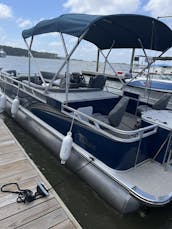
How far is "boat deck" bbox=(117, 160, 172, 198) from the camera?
8.78ft

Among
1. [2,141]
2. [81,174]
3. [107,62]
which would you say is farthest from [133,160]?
[107,62]

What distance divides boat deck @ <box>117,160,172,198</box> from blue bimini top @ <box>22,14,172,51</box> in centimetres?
207

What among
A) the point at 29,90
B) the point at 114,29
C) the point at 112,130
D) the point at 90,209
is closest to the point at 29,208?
the point at 90,209

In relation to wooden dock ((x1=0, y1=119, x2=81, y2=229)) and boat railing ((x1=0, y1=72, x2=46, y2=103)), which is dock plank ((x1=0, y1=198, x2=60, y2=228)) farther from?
boat railing ((x1=0, y1=72, x2=46, y2=103))

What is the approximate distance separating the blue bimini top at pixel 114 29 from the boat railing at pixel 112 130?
4.01 ft

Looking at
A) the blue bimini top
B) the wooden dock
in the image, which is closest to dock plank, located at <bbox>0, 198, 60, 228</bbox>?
the wooden dock

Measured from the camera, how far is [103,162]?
3.06 meters

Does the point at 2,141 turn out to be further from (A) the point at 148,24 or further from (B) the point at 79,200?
(A) the point at 148,24

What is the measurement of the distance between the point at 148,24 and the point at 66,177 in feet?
A: 9.83

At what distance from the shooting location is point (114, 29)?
14.0ft

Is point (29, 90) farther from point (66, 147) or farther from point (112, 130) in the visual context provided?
point (112, 130)

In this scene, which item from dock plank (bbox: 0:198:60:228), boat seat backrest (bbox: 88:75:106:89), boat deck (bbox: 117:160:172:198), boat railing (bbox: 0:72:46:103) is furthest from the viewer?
boat seat backrest (bbox: 88:75:106:89)

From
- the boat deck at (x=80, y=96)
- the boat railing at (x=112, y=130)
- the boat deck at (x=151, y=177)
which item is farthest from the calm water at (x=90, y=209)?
the boat deck at (x=80, y=96)

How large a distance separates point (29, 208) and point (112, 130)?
133 cm
